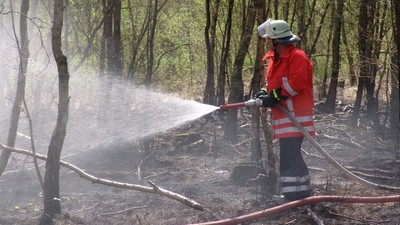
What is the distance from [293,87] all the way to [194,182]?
222 cm

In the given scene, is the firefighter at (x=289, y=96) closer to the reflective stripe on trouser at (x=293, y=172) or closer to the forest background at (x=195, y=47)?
the reflective stripe on trouser at (x=293, y=172)

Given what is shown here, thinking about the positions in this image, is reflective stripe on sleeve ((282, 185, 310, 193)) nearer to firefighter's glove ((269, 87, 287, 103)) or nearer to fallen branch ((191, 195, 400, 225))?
fallen branch ((191, 195, 400, 225))

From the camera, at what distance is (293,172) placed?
20.9 ft

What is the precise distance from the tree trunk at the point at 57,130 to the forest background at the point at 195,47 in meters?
2.41

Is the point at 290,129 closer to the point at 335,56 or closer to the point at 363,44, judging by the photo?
the point at 363,44

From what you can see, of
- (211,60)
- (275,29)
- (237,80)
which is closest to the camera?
(275,29)

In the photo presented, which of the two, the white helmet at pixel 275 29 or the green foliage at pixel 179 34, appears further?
the green foliage at pixel 179 34

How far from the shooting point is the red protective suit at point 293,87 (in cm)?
612

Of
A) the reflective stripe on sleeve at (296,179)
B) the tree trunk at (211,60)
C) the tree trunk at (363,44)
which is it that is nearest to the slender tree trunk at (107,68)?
the tree trunk at (211,60)

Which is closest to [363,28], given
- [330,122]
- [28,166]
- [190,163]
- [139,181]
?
[330,122]

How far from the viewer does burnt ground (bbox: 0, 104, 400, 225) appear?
603 centimetres

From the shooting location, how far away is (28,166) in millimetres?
8523

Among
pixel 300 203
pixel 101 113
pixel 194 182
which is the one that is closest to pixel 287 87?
pixel 300 203

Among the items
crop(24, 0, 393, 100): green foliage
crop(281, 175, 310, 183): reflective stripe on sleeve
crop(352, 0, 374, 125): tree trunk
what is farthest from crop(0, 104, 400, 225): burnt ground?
crop(24, 0, 393, 100): green foliage
